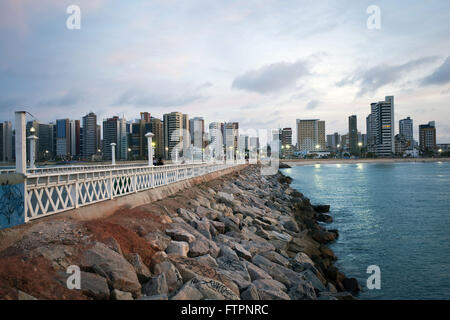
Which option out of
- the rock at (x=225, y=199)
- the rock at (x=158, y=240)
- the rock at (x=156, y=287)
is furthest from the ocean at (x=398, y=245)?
the rock at (x=156, y=287)

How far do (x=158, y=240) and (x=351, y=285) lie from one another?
Result: 702 centimetres

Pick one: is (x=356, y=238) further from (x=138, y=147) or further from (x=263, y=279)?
(x=138, y=147)

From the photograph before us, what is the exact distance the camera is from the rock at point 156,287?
5.56 meters

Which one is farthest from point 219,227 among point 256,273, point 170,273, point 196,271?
point 170,273

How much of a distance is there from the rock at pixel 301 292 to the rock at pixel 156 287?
3.39 m

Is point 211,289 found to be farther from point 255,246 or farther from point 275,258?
point 255,246

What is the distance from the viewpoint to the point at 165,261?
21.6ft

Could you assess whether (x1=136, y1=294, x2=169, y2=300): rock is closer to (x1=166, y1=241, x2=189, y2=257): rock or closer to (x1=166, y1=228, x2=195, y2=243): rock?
(x1=166, y1=241, x2=189, y2=257): rock

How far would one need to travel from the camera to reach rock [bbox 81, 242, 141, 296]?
541cm

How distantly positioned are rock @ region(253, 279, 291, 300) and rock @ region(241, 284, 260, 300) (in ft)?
0.92

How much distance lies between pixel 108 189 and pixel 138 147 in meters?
130

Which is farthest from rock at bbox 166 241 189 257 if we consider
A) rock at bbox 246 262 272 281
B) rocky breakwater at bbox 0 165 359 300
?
rock at bbox 246 262 272 281

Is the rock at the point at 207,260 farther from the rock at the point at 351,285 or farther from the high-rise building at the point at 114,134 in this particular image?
the high-rise building at the point at 114,134

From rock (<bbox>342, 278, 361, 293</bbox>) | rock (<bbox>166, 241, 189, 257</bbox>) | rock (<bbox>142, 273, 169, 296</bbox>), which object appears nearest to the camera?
rock (<bbox>142, 273, 169, 296</bbox>)
